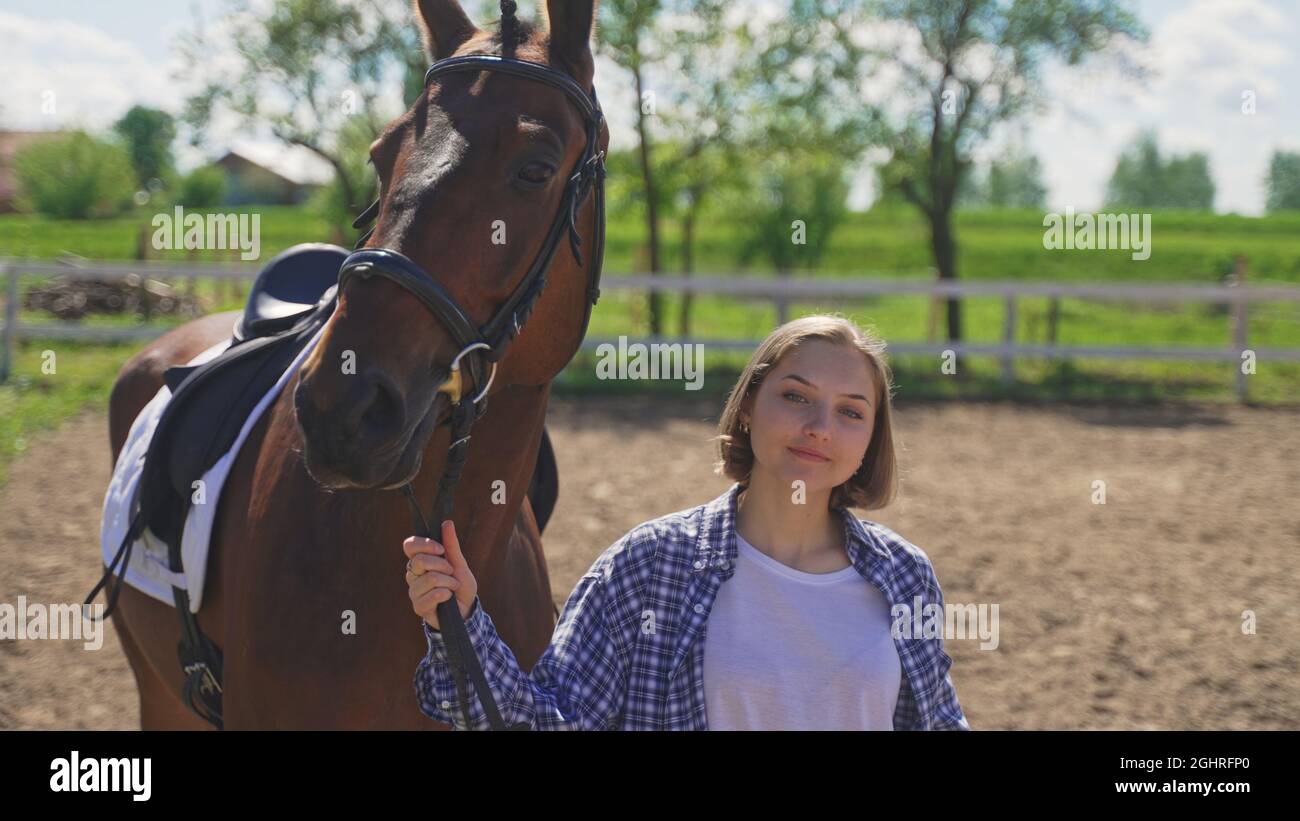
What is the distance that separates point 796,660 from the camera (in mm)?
1643

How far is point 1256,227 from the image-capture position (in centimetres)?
2467

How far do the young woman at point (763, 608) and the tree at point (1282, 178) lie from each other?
13.9 metres

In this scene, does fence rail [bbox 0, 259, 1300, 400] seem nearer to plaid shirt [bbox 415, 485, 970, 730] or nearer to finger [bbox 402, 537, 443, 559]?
plaid shirt [bbox 415, 485, 970, 730]

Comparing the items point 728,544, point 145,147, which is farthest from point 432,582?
point 145,147

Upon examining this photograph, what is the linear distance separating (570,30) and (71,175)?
1385 centimetres

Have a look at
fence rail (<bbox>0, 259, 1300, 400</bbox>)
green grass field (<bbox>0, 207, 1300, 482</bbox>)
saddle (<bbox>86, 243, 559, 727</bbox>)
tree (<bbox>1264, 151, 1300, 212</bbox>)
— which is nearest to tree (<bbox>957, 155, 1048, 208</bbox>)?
green grass field (<bbox>0, 207, 1300, 482</bbox>)

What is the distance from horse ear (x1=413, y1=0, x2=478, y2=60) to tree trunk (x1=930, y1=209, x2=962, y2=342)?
12734 millimetres

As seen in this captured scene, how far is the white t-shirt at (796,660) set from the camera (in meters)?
1.63

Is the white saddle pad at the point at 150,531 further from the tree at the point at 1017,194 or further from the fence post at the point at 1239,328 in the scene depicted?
the tree at the point at 1017,194

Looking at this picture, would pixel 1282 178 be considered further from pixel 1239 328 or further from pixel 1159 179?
pixel 1159 179

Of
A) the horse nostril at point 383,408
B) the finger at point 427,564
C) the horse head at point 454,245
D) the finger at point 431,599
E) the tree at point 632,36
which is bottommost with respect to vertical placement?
the finger at point 431,599

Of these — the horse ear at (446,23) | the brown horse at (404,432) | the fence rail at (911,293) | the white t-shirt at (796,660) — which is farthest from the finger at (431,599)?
the fence rail at (911,293)

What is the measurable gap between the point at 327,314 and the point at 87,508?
5.38 meters
